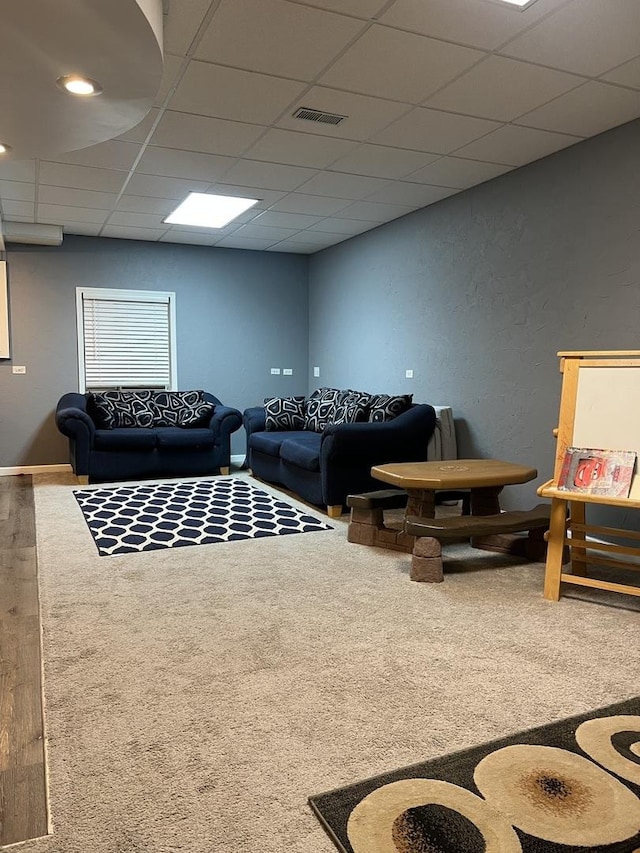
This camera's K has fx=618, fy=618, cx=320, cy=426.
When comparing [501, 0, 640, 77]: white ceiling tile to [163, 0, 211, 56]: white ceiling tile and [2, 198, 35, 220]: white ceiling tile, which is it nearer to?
[163, 0, 211, 56]: white ceiling tile

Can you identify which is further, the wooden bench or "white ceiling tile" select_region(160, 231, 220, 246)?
"white ceiling tile" select_region(160, 231, 220, 246)

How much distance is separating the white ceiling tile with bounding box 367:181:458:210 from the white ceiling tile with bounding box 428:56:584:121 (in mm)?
1401

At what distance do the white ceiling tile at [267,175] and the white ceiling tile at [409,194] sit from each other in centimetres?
73

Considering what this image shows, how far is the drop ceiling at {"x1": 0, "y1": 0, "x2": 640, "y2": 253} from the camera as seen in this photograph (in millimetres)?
2643

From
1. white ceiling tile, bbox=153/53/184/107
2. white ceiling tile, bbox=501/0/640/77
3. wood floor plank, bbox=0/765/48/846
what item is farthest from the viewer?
white ceiling tile, bbox=153/53/184/107

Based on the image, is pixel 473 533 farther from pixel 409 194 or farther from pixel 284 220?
pixel 284 220

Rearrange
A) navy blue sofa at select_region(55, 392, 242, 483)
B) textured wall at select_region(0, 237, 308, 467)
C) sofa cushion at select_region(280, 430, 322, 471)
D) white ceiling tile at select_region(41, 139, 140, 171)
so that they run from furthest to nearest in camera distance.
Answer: textured wall at select_region(0, 237, 308, 467)
navy blue sofa at select_region(55, 392, 242, 483)
sofa cushion at select_region(280, 430, 322, 471)
white ceiling tile at select_region(41, 139, 140, 171)

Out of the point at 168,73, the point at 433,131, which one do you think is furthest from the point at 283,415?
the point at 168,73

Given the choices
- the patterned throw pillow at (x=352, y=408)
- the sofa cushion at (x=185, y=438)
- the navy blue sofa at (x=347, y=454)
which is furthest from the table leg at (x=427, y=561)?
the sofa cushion at (x=185, y=438)

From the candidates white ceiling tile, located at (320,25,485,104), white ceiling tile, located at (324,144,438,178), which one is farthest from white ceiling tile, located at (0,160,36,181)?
white ceiling tile, located at (320,25,485,104)

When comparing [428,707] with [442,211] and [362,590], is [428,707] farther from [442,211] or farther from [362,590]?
[442,211]

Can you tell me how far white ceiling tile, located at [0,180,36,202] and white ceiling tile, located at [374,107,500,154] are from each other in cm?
286

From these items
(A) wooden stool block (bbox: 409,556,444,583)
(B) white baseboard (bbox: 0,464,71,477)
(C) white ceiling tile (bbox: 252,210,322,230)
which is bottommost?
(B) white baseboard (bbox: 0,464,71,477)

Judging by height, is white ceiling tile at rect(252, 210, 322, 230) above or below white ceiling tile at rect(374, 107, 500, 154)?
below
